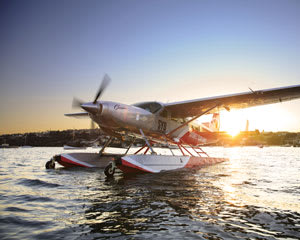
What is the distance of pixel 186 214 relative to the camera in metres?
3.75

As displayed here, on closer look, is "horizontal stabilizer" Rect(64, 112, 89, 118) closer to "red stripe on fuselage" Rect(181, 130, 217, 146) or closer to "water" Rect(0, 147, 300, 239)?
"red stripe on fuselage" Rect(181, 130, 217, 146)

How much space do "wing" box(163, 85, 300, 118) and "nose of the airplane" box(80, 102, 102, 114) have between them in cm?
396

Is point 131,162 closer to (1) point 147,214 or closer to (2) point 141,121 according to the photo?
(2) point 141,121

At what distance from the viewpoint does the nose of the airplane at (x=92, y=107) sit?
7.91 metres

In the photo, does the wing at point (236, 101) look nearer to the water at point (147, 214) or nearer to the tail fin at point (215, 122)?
the water at point (147, 214)

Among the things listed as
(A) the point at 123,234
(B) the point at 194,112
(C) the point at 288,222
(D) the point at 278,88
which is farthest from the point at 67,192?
(D) the point at 278,88

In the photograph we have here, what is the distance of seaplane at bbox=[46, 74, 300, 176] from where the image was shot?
8391 millimetres

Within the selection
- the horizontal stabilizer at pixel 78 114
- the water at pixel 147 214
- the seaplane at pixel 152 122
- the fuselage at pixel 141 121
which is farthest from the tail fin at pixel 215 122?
the water at pixel 147 214

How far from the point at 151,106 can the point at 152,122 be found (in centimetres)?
86

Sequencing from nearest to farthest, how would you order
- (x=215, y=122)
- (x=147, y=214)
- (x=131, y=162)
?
1. (x=147, y=214)
2. (x=131, y=162)
3. (x=215, y=122)

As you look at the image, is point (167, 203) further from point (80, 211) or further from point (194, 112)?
point (194, 112)

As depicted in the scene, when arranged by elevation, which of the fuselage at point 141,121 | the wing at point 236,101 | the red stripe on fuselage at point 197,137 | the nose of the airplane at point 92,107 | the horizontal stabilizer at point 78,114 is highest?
the wing at point 236,101

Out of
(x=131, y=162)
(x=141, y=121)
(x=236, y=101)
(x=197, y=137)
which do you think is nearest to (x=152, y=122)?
(x=141, y=121)

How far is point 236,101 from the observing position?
1080 centimetres
